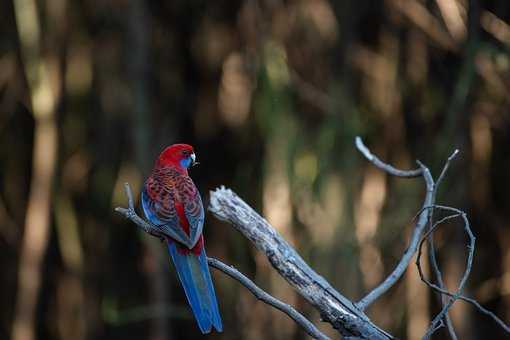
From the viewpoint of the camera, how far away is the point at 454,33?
3857mm

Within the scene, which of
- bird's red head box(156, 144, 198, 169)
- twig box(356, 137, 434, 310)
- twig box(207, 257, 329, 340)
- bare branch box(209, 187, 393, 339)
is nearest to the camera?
twig box(207, 257, 329, 340)

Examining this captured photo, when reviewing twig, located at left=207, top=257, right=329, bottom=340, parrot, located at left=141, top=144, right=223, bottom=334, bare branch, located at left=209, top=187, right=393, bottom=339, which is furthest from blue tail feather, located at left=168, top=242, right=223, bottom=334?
twig, located at left=207, top=257, right=329, bottom=340

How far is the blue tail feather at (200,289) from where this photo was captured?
2014 mm

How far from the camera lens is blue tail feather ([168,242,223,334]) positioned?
201 centimetres

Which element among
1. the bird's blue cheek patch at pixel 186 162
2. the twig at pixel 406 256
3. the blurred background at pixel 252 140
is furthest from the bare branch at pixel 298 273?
the blurred background at pixel 252 140

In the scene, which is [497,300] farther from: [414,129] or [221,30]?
[221,30]

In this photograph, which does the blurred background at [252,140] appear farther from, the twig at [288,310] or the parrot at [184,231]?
the twig at [288,310]

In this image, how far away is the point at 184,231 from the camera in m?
2.16

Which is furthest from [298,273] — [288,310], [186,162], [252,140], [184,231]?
[252,140]

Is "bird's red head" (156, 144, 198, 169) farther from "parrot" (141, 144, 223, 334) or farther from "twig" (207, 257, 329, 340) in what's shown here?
"twig" (207, 257, 329, 340)

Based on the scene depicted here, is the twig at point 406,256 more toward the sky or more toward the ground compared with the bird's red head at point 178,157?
more toward the ground

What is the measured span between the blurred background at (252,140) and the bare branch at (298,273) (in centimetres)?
182

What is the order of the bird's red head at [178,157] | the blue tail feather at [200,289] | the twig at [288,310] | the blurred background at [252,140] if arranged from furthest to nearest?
the blurred background at [252,140]
the bird's red head at [178,157]
the blue tail feather at [200,289]
the twig at [288,310]

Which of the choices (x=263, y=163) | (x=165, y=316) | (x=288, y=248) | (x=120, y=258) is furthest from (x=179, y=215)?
(x=120, y=258)
